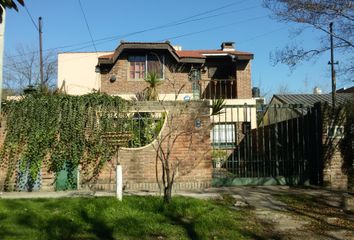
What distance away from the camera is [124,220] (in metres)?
7.86

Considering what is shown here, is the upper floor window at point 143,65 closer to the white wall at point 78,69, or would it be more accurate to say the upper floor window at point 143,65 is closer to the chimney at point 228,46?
the white wall at point 78,69

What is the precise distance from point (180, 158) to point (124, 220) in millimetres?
4219

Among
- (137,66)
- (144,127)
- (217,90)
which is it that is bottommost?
(144,127)

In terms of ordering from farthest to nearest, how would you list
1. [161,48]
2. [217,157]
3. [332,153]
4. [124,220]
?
[161,48]
[217,157]
[332,153]
[124,220]

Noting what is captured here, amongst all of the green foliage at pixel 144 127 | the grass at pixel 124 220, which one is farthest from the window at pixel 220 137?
the grass at pixel 124 220

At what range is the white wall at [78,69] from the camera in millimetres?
29562

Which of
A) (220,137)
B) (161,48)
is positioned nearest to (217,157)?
(220,137)

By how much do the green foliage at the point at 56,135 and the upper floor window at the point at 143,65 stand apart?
13392 mm

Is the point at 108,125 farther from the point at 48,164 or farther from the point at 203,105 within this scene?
the point at 203,105

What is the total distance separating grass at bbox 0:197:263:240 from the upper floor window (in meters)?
16.3

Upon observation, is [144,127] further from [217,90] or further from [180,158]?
[217,90]

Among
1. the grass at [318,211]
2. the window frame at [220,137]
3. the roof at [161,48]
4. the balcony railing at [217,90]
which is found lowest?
the grass at [318,211]

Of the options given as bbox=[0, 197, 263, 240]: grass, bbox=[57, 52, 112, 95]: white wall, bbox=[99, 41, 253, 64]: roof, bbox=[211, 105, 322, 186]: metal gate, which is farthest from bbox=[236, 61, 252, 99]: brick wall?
bbox=[0, 197, 263, 240]: grass

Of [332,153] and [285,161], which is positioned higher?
[332,153]
